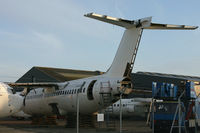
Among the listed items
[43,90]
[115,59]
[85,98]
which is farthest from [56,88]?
[115,59]

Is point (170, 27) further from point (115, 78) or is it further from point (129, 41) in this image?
point (115, 78)

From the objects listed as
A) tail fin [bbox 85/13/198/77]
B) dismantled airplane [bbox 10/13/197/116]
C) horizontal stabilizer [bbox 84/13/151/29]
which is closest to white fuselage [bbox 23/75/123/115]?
dismantled airplane [bbox 10/13/197/116]

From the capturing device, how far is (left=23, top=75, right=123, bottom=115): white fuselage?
64.1 feet

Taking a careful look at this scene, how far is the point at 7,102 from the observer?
14.8m

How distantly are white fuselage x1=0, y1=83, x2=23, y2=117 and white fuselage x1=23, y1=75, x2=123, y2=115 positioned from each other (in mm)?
5807

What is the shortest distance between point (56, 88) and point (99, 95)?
21.8ft

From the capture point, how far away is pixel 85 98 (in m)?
20.2

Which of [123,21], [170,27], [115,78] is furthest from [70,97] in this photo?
[170,27]

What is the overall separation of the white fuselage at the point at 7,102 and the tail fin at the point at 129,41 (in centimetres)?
739

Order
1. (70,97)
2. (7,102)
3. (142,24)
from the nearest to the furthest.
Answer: (7,102) → (142,24) → (70,97)

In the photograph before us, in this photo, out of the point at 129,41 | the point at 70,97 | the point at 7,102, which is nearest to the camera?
the point at 7,102

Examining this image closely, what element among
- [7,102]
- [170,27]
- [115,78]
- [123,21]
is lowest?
[7,102]

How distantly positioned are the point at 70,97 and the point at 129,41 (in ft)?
22.2

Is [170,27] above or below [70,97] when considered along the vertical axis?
above
